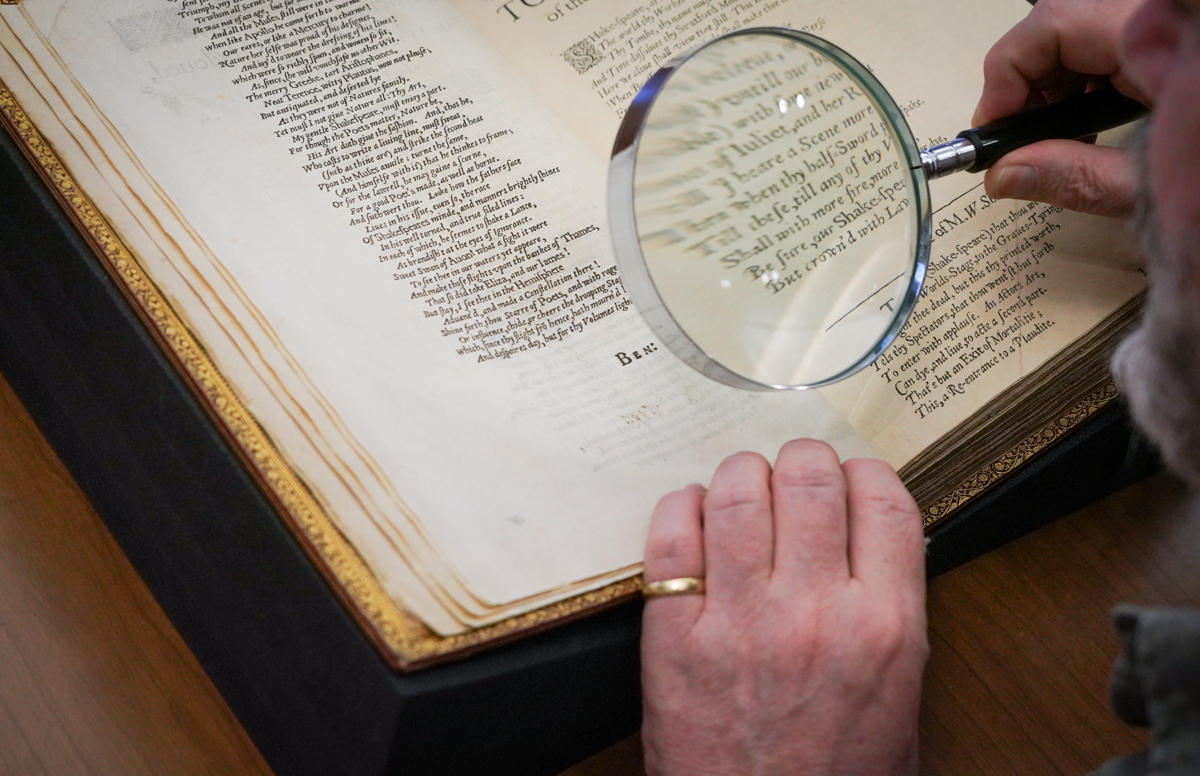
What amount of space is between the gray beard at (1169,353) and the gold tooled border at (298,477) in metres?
0.18

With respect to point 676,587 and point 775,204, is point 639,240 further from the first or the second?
point 676,587

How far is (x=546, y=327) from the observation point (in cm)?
94

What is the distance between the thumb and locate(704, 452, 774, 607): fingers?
481 mm

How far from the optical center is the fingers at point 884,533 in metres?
0.84

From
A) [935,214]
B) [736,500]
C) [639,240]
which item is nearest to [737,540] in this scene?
[736,500]

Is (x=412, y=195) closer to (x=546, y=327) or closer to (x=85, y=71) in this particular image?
(x=546, y=327)

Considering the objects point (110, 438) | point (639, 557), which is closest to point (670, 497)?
point (639, 557)

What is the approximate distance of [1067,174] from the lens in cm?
100

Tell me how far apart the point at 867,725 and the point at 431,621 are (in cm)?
41

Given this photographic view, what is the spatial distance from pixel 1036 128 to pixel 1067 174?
2.5 inches

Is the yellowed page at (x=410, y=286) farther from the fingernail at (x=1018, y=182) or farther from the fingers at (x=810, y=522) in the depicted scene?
the fingernail at (x=1018, y=182)

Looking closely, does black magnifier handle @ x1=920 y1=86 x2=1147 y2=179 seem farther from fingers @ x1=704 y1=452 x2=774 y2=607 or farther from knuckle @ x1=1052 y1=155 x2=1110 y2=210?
fingers @ x1=704 y1=452 x2=774 y2=607

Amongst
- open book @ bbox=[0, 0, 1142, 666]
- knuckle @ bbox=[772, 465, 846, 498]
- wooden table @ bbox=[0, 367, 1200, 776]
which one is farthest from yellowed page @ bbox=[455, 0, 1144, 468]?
wooden table @ bbox=[0, 367, 1200, 776]

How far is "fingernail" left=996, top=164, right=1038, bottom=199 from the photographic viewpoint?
100cm
